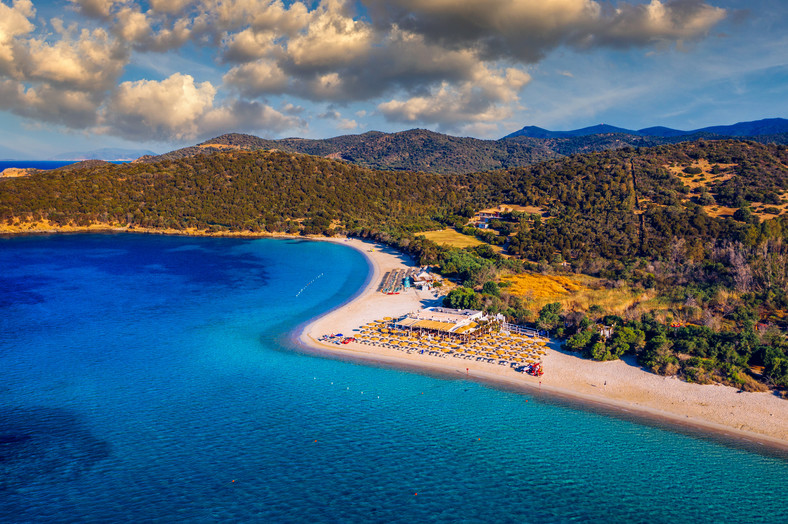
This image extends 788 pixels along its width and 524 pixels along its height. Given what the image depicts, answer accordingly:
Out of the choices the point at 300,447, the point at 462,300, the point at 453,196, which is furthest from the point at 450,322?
the point at 453,196

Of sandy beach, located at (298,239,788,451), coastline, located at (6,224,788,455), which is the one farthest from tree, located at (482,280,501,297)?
sandy beach, located at (298,239,788,451)

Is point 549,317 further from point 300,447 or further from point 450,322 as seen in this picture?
point 300,447

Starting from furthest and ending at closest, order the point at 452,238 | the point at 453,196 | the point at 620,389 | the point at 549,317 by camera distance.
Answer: the point at 453,196
the point at 452,238
the point at 549,317
the point at 620,389

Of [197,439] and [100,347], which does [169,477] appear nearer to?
[197,439]

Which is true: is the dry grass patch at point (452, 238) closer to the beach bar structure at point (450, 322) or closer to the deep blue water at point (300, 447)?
the beach bar structure at point (450, 322)

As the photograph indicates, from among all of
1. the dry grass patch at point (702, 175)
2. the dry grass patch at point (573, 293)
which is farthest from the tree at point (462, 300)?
the dry grass patch at point (702, 175)

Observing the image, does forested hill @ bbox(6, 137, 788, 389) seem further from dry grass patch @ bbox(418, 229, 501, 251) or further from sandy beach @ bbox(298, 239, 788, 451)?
dry grass patch @ bbox(418, 229, 501, 251)
